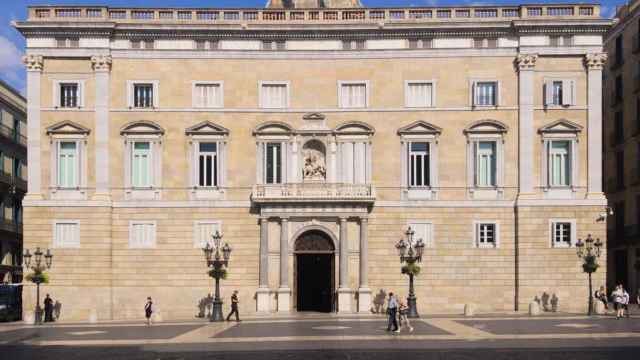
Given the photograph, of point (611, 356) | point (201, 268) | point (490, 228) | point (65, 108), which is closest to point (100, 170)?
point (65, 108)

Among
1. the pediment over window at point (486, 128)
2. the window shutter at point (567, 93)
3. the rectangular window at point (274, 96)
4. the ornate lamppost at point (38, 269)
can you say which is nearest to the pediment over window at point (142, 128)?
the rectangular window at point (274, 96)

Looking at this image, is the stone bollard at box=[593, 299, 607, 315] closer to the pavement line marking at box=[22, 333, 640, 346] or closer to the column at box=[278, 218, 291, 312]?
the pavement line marking at box=[22, 333, 640, 346]

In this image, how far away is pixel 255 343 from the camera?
112 ft

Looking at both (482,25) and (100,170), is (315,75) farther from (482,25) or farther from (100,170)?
(100,170)

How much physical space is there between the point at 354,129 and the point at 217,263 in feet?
38.0

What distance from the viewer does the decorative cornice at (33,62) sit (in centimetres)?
5428

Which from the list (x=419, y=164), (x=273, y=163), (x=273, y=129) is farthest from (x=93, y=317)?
(x=419, y=164)

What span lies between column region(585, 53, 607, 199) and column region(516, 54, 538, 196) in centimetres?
322

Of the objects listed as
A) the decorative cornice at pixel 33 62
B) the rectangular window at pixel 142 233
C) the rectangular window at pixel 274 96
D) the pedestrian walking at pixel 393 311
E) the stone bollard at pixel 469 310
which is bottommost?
the stone bollard at pixel 469 310

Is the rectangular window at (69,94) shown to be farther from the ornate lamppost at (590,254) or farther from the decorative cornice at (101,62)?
the ornate lamppost at (590,254)

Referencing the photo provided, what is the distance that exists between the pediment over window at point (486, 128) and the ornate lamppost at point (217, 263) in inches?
611

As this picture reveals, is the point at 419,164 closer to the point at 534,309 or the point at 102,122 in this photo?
the point at 534,309

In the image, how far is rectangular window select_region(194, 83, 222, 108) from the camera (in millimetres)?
54844

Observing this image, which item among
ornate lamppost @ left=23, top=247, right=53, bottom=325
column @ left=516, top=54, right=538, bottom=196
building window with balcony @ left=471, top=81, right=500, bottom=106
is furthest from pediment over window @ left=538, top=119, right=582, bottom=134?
ornate lamppost @ left=23, top=247, right=53, bottom=325
